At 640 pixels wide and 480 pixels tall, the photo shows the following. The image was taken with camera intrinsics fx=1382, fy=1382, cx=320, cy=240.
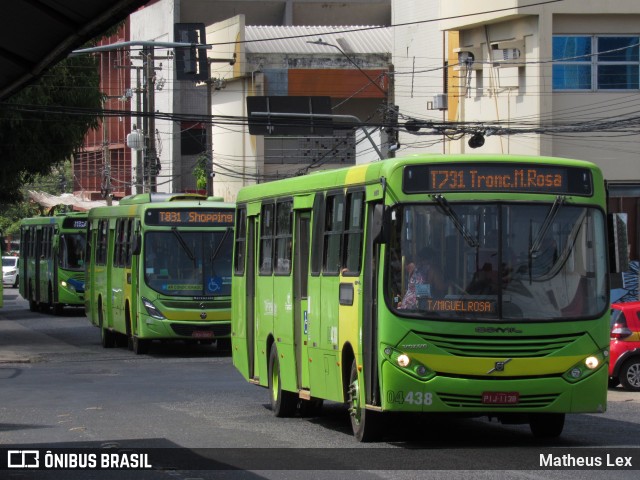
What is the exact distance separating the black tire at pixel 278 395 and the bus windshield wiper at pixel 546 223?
439 centimetres

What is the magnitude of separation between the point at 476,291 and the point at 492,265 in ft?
0.99

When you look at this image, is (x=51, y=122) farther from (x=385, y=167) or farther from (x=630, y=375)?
(x=385, y=167)

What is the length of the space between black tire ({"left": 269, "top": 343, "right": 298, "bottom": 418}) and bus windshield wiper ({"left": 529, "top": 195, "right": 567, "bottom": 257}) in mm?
4391

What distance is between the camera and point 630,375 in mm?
21172

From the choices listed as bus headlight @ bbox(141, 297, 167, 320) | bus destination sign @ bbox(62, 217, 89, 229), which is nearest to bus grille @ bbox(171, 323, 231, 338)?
bus headlight @ bbox(141, 297, 167, 320)

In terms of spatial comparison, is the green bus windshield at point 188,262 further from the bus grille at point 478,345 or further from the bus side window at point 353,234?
the bus grille at point 478,345

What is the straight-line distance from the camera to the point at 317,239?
15.4 m

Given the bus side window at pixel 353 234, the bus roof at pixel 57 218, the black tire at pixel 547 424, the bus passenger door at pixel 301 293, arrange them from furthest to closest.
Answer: the bus roof at pixel 57 218, the bus passenger door at pixel 301 293, the bus side window at pixel 353 234, the black tire at pixel 547 424

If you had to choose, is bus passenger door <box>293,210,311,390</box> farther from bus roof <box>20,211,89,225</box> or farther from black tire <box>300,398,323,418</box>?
bus roof <box>20,211,89,225</box>

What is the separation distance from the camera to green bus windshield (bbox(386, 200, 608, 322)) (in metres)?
13.0

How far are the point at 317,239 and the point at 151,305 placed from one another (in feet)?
41.7

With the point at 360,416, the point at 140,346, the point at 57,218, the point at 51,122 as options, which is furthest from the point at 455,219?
the point at 57,218

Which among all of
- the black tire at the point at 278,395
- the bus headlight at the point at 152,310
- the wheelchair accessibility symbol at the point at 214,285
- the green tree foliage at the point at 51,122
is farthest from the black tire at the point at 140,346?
the black tire at the point at 278,395

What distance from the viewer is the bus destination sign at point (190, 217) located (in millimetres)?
27828
